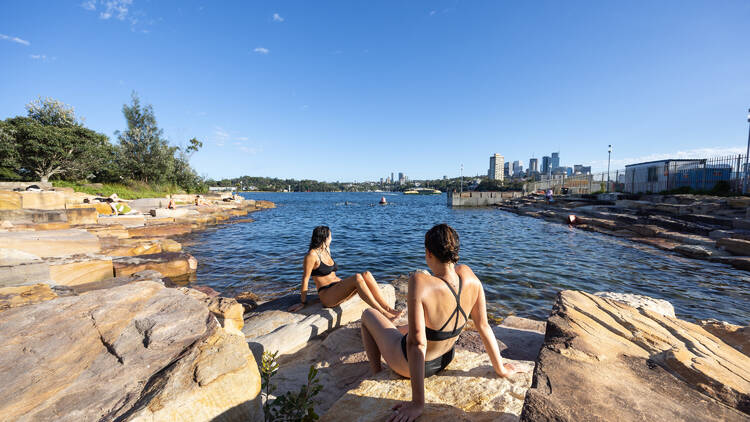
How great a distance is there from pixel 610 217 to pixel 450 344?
21441 millimetres

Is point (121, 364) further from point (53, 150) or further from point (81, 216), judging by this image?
point (53, 150)

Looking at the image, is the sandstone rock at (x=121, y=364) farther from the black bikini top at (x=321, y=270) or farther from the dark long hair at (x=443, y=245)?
the black bikini top at (x=321, y=270)

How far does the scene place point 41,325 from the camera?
227 centimetres

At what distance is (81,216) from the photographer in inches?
418

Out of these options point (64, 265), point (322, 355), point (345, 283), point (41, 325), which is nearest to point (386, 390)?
point (322, 355)

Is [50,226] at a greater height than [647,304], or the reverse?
[50,226]

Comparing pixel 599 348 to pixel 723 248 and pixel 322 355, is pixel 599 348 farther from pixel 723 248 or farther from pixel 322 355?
pixel 723 248

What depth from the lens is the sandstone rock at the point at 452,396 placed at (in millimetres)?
1922

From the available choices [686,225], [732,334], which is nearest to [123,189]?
[732,334]

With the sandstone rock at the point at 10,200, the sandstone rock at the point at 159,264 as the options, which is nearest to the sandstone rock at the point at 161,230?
the sandstone rock at the point at 10,200

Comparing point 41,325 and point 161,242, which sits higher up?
point 41,325

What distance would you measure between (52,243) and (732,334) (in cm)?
1159

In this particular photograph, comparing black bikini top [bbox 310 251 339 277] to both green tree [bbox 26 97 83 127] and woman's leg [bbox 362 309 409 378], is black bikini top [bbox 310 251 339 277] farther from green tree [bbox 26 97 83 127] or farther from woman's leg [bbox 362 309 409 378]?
green tree [bbox 26 97 83 127]

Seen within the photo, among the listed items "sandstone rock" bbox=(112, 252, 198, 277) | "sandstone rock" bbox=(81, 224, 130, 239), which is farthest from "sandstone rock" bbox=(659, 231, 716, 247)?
"sandstone rock" bbox=(81, 224, 130, 239)
